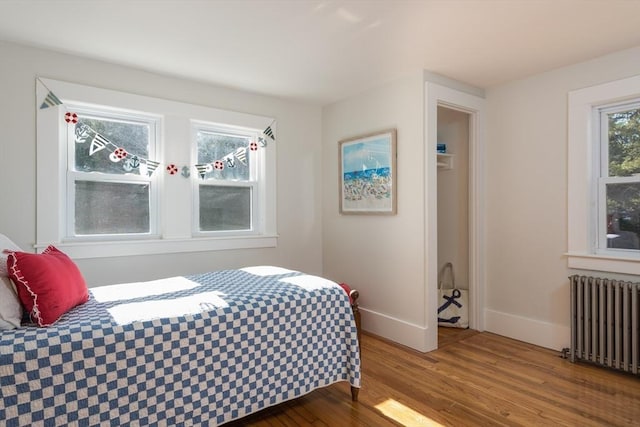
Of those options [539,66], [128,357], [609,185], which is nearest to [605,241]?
[609,185]

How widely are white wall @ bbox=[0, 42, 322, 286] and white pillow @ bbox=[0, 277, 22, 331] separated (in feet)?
4.33

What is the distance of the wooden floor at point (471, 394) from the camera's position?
2137 millimetres

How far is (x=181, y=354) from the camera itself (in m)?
1.74

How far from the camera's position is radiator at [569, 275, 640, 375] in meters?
2.65

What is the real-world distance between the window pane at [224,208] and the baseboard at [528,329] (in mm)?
2641

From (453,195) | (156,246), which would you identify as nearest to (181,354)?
(156,246)

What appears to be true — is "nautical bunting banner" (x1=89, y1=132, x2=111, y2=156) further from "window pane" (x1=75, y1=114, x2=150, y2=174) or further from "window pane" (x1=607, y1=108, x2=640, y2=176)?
"window pane" (x1=607, y1=108, x2=640, y2=176)

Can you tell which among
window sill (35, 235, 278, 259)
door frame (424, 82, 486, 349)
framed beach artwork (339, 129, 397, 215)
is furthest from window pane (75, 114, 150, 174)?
door frame (424, 82, 486, 349)

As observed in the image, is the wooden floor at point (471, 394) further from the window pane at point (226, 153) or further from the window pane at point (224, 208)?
the window pane at point (226, 153)

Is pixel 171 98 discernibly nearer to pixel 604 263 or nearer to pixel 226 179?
pixel 226 179

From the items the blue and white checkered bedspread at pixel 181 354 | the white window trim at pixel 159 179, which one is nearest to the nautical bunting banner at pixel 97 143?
the white window trim at pixel 159 179

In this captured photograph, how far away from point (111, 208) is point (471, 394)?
3086 mm

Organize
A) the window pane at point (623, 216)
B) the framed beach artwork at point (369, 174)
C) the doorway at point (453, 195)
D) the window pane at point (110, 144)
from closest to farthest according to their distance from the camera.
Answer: the window pane at point (623, 216) < the window pane at point (110, 144) < the framed beach artwork at point (369, 174) < the doorway at point (453, 195)

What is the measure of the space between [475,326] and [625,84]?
244 cm
